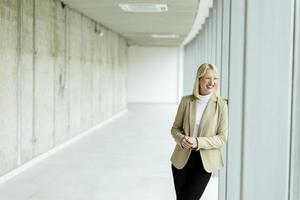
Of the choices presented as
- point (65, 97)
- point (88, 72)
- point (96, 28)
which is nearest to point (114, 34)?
point (96, 28)

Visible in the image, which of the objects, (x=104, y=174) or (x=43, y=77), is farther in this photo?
(x=43, y=77)

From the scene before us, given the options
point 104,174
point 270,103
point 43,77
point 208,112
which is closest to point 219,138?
point 208,112

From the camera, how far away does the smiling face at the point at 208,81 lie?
373 centimetres

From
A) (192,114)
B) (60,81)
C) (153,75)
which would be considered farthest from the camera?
(153,75)

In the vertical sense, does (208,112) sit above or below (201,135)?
above

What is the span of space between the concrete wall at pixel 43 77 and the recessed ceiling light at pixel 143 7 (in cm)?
131

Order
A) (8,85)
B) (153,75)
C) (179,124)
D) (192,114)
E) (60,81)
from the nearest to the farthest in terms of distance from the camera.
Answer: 1. (192,114)
2. (179,124)
3. (8,85)
4. (60,81)
5. (153,75)

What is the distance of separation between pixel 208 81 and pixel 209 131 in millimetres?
406

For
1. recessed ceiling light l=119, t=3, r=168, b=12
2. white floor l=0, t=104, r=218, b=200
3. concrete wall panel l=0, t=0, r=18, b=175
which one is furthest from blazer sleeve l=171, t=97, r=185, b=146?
recessed ceiling light l=119, t=3, r=168, b=12

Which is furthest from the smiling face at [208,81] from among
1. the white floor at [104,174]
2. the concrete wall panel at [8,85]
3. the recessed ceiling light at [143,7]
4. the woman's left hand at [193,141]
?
the recessed ceiling light at [143,7]

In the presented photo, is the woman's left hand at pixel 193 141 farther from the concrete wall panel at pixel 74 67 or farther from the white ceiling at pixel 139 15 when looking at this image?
the concrete wall panel at pixel 74 67

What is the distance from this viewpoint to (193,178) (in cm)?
379

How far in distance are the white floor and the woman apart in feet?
7.68

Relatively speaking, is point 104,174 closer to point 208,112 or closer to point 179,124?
point 179,124
